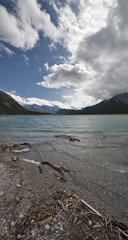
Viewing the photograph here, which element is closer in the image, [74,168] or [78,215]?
[78,215]

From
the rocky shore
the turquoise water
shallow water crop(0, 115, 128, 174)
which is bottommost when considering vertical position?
the turquoise water

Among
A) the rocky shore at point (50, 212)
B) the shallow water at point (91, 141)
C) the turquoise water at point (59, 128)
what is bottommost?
the turquoise water at point (59, 128)

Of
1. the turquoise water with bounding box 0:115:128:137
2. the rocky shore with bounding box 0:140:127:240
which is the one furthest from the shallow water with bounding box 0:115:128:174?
the rocky shore with bounding box 0:140:127:240

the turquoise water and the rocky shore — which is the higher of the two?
the rocky shore

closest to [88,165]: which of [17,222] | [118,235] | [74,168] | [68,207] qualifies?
[74,168]

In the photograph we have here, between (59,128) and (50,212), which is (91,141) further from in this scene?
(59,128)

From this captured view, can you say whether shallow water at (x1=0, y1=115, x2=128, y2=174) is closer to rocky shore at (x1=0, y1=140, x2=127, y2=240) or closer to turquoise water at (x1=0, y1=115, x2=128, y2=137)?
turquoise water at (x1=0, y1=115, x2=128, y2=137)

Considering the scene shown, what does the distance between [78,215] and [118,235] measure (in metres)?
1.32

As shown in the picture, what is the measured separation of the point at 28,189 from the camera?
5.25 metres

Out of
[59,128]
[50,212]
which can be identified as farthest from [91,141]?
[59,128]

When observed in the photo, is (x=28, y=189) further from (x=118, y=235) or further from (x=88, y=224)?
(x=118, y=235)

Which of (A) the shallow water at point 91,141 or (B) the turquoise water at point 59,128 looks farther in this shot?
(B) the turquoise water at point 59,128

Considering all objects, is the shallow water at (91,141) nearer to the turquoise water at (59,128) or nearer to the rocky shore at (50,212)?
the turquoise water at (59,128)

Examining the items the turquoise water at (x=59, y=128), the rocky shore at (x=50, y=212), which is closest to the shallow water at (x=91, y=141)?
the turquoise water at (x=59, y=128)
